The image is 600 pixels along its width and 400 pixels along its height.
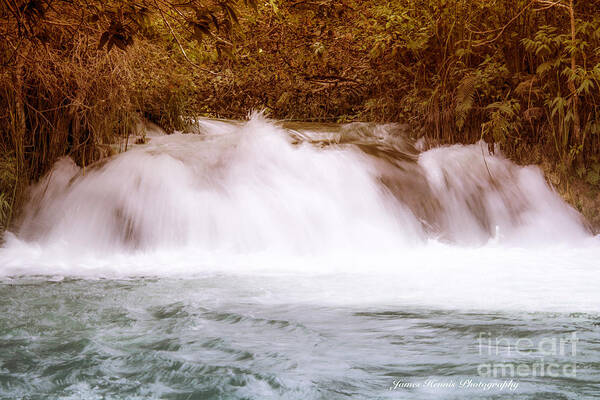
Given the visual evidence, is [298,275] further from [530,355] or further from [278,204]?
[530,355]

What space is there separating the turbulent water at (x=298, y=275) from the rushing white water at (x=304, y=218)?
0.02 meters

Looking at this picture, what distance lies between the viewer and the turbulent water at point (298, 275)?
2619 millimetres

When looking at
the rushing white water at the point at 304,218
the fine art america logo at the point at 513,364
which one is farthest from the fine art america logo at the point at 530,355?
the rushing white water at the point at 304,218

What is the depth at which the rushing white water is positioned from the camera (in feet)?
17.3

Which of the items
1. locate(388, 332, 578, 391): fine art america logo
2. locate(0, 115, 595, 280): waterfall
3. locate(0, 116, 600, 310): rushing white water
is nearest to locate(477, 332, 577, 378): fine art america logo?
locate(388, 332, 578, 391): fine art america logo

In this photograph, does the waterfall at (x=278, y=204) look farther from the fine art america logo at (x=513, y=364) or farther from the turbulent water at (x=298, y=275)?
the fine art america logo at (x=513, y=364)

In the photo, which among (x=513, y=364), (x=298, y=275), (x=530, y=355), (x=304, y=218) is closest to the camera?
(x=513, y=364)

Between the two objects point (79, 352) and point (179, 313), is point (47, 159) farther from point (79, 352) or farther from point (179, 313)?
point (79, 352)

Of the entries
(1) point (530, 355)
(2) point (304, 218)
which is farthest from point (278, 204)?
(1) point (530, 355)

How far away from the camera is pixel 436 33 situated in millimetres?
8273

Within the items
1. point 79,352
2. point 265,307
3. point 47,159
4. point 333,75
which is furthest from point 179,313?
point 333,75

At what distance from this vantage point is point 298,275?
4.96 meters

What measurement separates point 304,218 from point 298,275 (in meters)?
1.65

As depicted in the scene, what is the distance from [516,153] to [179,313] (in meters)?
5.29
